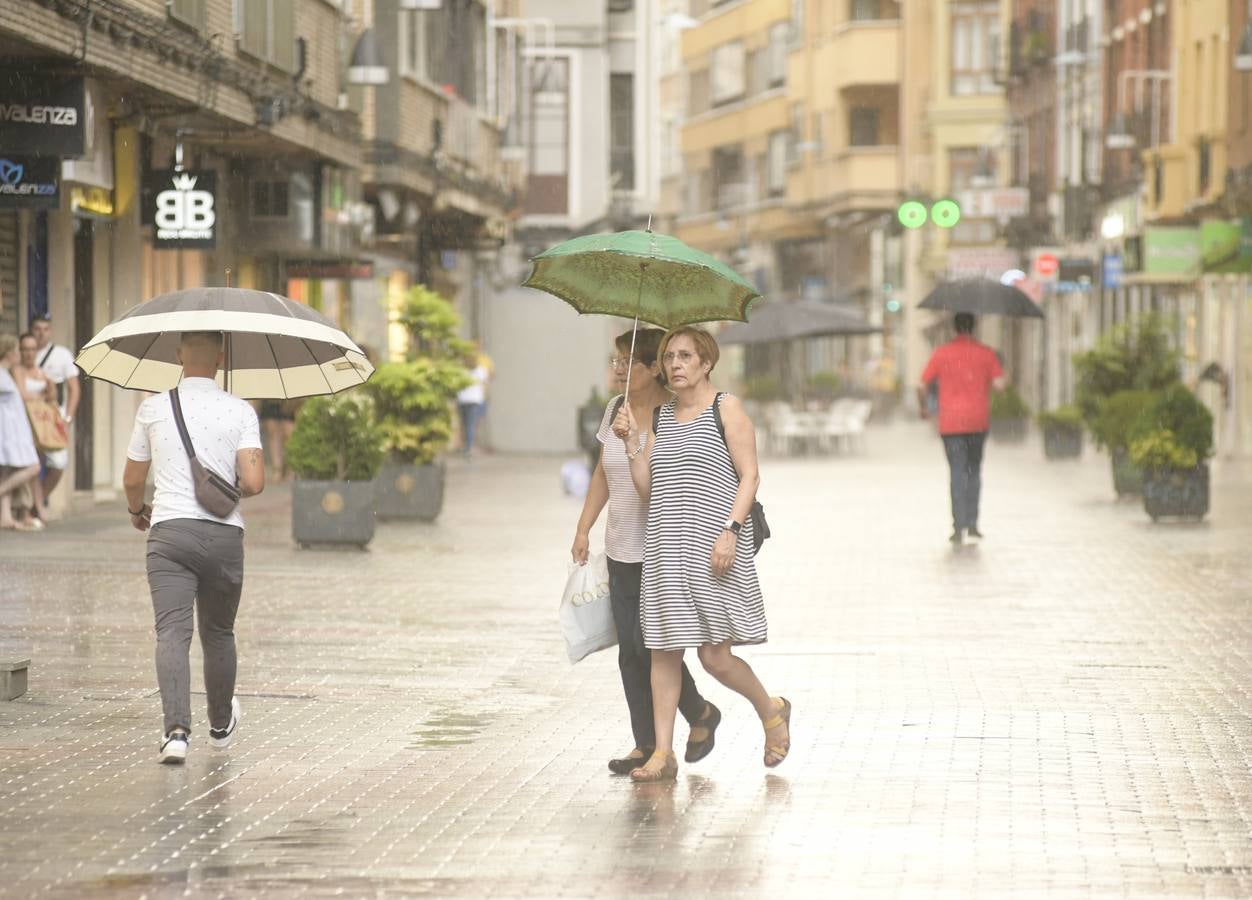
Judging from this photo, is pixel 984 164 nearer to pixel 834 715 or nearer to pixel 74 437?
pixel 74 437

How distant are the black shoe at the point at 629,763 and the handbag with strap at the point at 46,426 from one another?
12108mm

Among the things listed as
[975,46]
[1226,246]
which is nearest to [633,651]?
[1226,246]

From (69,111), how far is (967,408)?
7216 millimetres

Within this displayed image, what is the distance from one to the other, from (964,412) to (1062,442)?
18.4 metres

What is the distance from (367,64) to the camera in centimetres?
2812

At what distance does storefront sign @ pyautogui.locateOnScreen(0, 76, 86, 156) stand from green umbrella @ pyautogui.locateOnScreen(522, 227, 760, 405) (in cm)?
1033

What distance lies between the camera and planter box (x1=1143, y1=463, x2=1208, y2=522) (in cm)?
2273

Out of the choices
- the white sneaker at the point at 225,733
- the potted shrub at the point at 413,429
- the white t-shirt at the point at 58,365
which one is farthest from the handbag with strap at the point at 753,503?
the potted shrub at the point at 413,429

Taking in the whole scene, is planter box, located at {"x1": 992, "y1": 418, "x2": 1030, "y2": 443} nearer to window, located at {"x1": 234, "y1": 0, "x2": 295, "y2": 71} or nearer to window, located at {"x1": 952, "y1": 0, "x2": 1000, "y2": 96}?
window, located at {"x1": 234, "y1": 0, "x2": 295, "y2": 71}

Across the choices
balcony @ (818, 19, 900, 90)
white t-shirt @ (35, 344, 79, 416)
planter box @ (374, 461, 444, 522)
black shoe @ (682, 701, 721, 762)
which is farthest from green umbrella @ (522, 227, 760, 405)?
balcony @ (818, 19, 900, 90)

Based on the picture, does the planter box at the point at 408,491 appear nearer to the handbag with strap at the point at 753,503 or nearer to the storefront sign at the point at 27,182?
the storefront sign at the point at 27,182

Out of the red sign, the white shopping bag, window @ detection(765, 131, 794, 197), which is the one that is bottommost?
the white shopping bag

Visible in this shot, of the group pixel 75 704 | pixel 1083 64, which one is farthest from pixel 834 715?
pixel 1083 64

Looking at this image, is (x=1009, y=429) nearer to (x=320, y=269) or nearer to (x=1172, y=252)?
(x=1172, y=252)
